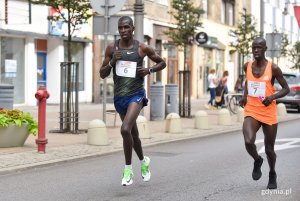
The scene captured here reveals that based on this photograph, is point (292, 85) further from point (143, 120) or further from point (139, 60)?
point (139, 60)

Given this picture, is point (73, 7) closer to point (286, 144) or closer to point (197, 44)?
point (286, 144)

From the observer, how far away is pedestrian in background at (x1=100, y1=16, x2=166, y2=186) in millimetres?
7551

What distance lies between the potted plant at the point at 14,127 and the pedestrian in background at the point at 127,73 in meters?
3.87

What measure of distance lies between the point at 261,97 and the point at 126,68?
1.61m

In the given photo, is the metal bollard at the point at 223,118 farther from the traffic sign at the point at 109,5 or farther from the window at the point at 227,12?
the window at the point at 227,12

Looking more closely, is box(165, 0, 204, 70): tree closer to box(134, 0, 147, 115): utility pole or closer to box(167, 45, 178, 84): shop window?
box(134, 0, 147, 115): utility pole

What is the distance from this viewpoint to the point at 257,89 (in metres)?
7.37

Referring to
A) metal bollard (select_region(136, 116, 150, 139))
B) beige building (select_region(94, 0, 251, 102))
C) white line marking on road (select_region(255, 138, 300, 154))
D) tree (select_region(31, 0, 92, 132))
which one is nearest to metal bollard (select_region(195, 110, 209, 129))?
white line marking on road (select_region(255, 138, 300, 154))

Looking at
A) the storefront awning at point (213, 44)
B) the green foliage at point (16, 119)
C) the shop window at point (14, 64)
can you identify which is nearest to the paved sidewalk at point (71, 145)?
the green foliage at point (16, 119)

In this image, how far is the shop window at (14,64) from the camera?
2392cm

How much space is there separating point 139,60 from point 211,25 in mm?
36105

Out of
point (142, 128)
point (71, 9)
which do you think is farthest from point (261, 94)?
point (71, 9)

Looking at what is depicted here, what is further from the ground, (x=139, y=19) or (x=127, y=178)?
(x=139, y=19)

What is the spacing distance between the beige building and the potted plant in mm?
14371
